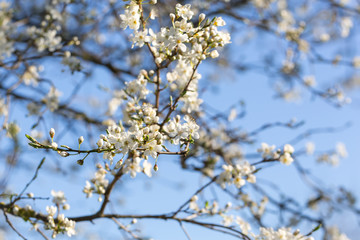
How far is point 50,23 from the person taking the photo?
365cm

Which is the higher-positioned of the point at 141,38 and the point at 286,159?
the point at 286,159

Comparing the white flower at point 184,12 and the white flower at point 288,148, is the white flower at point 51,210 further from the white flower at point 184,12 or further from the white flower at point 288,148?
the white flower at point 288,148

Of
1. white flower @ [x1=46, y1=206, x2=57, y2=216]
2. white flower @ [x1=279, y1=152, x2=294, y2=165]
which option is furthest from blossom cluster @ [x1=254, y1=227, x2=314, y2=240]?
white flower @ [x1=46, y1=206, x2=57, y2=216]

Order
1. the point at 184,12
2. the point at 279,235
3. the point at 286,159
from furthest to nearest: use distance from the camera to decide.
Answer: the point at 286,159 < the point at 279,235 < the point at 184,12

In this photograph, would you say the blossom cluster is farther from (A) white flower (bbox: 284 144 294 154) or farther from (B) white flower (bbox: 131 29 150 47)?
(B) white flower (bbox: 131 29 150 47)

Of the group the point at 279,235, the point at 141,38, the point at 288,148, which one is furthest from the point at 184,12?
the point at 279,235

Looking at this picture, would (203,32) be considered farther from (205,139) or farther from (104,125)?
(104,125)

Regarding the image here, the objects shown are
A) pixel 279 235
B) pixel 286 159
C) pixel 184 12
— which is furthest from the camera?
pixel 286 159

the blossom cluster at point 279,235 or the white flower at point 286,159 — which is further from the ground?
the white flower at point 286,159

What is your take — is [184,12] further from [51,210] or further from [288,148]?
[51,210]

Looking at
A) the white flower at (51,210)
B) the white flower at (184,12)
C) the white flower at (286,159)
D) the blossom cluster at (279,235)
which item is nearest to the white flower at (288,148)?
the white flower at (286,159)

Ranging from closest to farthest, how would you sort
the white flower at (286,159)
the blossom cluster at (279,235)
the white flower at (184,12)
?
the white flower at (184,12), the blossom cluster at (279,235), the white flower at (286,159)

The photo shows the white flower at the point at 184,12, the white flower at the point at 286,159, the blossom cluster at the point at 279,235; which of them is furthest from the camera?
the white flower at the point at 286,159

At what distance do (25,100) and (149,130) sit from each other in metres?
2.80
